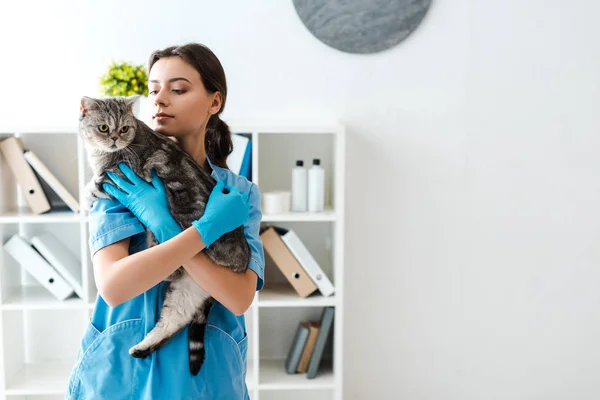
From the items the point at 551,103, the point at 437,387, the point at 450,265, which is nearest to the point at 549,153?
the point at 551,103

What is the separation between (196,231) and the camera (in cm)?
130

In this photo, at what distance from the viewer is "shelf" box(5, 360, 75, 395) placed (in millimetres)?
2611

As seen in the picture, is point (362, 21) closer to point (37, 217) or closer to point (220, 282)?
point (37, 217)

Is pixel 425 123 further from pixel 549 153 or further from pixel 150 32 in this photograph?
pixel 150 32

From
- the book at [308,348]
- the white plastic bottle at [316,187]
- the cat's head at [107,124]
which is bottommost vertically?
the book at [308,348]

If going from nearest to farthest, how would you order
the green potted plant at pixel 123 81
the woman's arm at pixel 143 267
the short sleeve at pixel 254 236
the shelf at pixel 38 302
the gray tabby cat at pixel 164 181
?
the woman's arm at pixel 143 267 < the gray tabby cat at pixel 164 181 < the short sleeve at pixel 254 236 < the green potted plant at pixel 123 81 < the shelf at pixel 38 302

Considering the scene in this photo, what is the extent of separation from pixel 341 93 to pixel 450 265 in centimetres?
90

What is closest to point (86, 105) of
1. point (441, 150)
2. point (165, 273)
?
point (165, 273)

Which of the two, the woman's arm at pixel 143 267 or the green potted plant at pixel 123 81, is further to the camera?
the green potted plant at pixel 123 81

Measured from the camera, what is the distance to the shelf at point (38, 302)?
259 centimetres

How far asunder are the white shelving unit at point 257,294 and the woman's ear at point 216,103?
1024 millimetres

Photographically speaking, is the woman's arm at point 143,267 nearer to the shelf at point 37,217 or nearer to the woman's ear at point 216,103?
the woman's ear at point 216,103

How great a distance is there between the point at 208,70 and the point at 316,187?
1249mm

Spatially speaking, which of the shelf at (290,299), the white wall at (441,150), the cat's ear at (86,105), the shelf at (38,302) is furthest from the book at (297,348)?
the cat's ear at (86,105)
